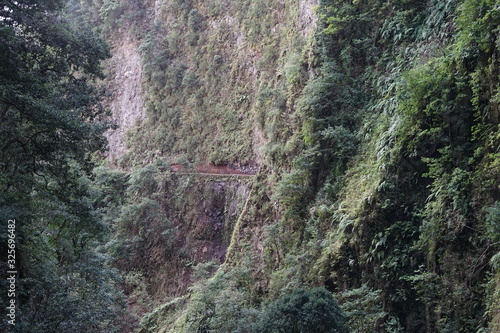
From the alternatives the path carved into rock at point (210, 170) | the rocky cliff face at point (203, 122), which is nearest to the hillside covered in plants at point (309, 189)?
the rocky cliff face at point (203, 122)

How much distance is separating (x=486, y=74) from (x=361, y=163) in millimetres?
3693

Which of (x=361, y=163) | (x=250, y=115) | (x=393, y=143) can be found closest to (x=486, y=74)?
(x=393, y=143)

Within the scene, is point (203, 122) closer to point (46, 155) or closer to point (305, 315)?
point (46, 155)

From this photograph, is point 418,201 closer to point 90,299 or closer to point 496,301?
point 496,301

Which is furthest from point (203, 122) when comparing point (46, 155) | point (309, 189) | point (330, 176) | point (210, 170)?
point (46, 155)

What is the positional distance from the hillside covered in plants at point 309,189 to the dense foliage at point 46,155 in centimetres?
5

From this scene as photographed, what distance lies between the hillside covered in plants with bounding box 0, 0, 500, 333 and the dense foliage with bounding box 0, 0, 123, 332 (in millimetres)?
50

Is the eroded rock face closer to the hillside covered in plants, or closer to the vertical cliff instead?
the vertical cliff

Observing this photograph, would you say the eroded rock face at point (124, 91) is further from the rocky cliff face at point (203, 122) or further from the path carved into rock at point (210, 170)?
the path carved into rock at point (210, 170)

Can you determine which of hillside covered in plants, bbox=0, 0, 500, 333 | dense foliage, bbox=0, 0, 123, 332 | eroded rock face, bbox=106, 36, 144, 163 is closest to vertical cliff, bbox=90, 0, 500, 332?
hillside covered in plants, bbox=0, 0, 500, 333

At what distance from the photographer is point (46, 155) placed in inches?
396

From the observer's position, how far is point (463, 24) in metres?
8.26

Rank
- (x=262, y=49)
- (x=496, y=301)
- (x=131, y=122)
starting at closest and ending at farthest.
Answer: (x=496, y=301), (x=262, y=49), (x=131, y=122)

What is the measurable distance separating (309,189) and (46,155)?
684cm
